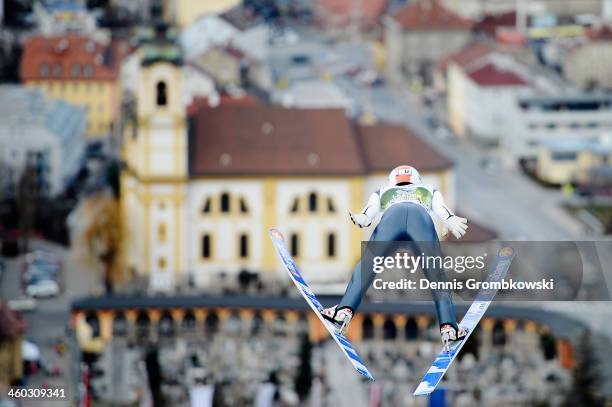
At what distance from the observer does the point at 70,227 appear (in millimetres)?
50031

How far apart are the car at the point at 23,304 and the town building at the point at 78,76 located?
2110 centimetres

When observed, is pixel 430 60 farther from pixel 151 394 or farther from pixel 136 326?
pixel 151 394

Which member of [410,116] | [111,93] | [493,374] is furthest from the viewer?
[410,116]

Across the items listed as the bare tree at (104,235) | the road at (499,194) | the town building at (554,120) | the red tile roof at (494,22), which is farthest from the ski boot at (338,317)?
the red tile roof at (494,22)

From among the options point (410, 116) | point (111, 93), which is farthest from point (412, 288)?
point (410, 116)

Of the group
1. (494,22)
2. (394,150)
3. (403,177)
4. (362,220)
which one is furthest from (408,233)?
(494,22)

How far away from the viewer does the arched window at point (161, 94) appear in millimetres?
44438

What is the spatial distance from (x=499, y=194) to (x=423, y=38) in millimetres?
24241

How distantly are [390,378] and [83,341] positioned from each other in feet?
19.9

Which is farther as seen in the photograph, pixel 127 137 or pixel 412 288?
pixel 127 137

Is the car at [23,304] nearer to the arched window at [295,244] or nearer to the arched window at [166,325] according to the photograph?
the arched window at [166,325]

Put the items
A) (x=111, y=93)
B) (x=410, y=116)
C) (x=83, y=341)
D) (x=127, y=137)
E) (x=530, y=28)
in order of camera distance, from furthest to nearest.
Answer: (x=530, y=28), (x=410, y=116), (x=111, y=93), (x=127, y=137), (x=83, y=341)

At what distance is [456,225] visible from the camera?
34.3ft

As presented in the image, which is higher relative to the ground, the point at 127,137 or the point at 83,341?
the point at 127,137
